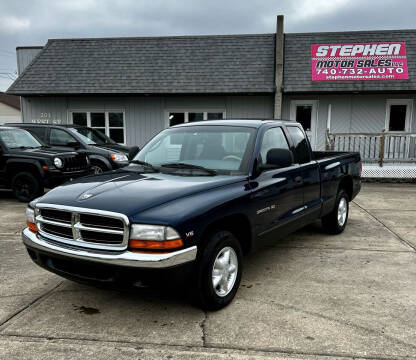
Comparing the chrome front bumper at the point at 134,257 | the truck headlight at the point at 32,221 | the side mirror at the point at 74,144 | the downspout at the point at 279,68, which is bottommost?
the chrome front bumper at the point at 134,257

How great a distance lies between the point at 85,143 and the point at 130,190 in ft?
23.9

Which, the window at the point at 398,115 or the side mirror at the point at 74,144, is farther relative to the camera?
the window at the point at 398,115

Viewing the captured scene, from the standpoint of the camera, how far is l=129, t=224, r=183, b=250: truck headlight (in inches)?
109

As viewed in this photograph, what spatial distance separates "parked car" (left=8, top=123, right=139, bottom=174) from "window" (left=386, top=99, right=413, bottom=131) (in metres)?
10.0

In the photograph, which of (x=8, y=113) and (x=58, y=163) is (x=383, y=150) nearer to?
(x=58, y=163)

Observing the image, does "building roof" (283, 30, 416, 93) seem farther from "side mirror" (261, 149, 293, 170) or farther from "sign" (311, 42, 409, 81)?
"side mirror" (261, 149, 293, 170)

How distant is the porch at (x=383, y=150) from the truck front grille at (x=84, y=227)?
1062 centimetres

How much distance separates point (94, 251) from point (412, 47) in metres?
14.6

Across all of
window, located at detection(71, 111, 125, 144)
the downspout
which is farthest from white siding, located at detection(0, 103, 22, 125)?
the downspout

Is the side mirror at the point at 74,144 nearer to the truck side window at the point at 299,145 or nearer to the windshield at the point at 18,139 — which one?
the windshield at the point at 18,139

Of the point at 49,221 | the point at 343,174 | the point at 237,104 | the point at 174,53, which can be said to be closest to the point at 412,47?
the point at 237,104

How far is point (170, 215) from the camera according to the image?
9.26 feet

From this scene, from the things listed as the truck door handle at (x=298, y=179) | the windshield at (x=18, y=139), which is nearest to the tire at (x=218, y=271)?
the truck door handle at (x=298, y=179)

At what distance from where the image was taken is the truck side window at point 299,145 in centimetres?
477
